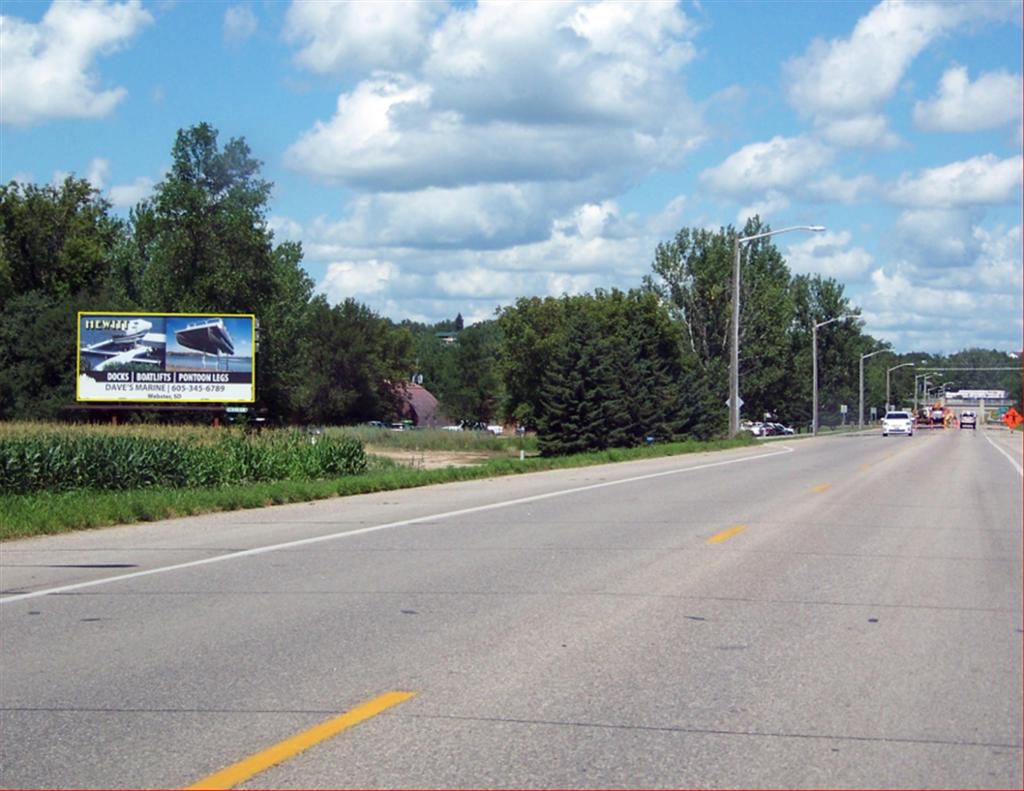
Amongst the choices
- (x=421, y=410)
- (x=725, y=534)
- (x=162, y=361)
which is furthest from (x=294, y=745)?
(x=421, y=410)

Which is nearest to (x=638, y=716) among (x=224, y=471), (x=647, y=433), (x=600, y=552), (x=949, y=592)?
(x=949, y=592)

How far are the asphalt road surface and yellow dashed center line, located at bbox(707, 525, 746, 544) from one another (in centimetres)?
6

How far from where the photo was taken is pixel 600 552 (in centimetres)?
1417

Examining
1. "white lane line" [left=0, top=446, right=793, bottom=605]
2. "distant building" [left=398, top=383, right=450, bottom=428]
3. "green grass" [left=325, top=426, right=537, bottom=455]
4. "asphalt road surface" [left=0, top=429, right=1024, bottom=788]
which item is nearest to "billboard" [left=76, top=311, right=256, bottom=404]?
"white lane line" [left=0, top=446, right=793, bottom=605]

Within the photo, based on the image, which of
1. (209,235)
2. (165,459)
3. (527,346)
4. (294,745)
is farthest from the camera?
(527,346)

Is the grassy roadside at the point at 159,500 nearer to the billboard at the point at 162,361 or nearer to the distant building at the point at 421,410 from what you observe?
the billboard at the point at 162,361

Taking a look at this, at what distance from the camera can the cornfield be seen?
22.9m

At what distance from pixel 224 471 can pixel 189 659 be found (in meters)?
18.1

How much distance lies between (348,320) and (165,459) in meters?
78.9

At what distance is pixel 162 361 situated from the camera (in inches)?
1614

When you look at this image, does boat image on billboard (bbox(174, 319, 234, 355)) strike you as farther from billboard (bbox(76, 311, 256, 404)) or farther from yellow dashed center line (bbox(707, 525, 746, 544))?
yellow dashed center line (bbox(707, 525, 746, 544))

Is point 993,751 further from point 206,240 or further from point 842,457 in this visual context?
point 206,240

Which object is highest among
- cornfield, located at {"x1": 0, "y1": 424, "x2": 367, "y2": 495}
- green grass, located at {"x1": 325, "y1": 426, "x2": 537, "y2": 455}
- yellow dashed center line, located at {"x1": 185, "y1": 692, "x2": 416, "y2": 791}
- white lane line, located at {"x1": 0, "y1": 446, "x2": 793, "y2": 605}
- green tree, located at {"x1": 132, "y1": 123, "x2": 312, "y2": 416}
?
green tree, located at {"x1": 132, "y1": 123, "x2": 312, "y2": 416}

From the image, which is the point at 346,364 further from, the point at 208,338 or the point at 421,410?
the point at 208,338
